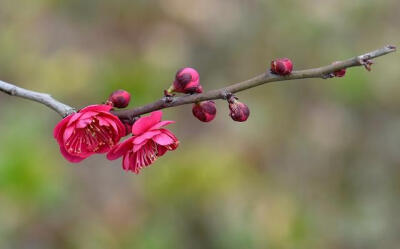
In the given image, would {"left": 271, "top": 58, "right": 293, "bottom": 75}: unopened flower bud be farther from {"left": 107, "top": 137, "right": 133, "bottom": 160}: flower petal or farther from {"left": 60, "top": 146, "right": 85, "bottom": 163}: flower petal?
{"left": 60, "top": 146, "right": 85, "bottom": 163}: flower petal

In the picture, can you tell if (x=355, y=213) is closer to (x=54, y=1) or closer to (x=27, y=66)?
(x=27, y=66)

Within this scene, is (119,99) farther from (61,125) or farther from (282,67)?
(282,67)

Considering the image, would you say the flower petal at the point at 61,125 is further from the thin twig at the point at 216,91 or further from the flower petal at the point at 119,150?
the flower petal at the point at 119,150

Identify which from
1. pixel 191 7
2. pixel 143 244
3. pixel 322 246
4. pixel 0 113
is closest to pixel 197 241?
pixel 143 244

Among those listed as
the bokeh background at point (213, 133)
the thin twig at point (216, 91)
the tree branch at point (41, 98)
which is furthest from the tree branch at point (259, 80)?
the bokeh background at point (213, 133)

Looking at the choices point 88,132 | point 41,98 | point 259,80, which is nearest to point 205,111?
point 259,80

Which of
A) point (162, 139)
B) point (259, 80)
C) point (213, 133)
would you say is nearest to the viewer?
point (259, 80)
